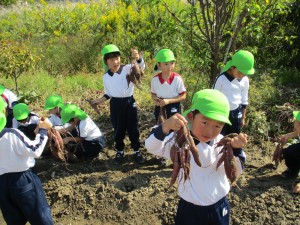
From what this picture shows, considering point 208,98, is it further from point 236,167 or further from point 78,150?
point 78,150

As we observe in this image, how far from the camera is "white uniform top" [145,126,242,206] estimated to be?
203 centimetres

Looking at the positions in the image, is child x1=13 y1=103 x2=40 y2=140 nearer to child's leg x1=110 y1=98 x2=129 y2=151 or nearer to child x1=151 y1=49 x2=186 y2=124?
child's leg x1=110 y1=98 x2=129 y2=151

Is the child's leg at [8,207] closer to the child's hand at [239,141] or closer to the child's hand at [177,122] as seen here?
the child's hand at [177,122]

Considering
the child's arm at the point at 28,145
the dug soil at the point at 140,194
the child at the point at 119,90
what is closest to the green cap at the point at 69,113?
the child at the point at 119,90

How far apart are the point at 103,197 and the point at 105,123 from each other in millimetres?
1828

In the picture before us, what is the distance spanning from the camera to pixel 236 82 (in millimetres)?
3551

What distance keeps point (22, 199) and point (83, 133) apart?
1.54 metres

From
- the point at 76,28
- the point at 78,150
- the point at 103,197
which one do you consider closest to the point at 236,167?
the point at 103,197

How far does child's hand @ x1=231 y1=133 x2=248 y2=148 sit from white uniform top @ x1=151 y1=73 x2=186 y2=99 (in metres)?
1.99

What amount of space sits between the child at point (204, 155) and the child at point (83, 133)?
215 centimetres

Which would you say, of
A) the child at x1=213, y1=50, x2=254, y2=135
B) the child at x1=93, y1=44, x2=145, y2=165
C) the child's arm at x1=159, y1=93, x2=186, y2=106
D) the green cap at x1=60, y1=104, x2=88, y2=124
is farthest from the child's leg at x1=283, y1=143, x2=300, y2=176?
the green cap at x1=60, y1=104, x2=88, y2=124

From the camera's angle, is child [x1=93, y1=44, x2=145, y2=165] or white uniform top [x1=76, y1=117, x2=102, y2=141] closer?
child [x1=93, y1=44, x2=145, y2=165]

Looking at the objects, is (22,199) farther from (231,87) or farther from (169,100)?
(231,87)

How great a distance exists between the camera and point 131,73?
149 inches
